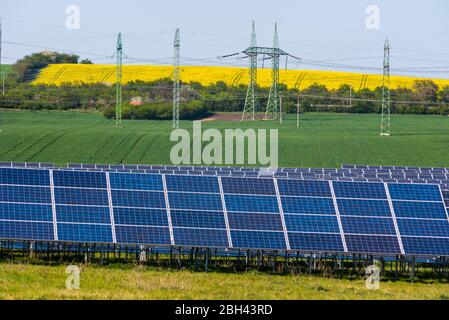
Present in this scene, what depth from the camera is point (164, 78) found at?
487 feet

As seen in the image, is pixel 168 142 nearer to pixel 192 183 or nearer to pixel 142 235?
pixel 192 183

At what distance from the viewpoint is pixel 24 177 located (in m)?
32.3

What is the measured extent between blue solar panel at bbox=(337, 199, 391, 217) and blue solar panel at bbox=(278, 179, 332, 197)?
0.66m

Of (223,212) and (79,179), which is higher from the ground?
(79,179)

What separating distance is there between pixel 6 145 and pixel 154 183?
5563 cm

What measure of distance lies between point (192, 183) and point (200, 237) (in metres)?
2.48

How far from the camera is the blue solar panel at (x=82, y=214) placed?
1223 inches

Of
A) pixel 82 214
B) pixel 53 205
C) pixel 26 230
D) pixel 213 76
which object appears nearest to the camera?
pixel 26 230

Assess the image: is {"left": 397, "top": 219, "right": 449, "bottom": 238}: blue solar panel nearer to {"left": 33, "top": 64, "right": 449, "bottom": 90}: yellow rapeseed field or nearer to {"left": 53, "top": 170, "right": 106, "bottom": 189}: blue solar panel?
{"left": 53, "top": 170, "right": 106, "bottom": 189}: blue solar panel

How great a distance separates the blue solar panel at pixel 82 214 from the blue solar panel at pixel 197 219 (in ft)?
6.86

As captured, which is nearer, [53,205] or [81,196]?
[53,205]

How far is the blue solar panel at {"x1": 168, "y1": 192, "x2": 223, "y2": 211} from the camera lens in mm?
31719

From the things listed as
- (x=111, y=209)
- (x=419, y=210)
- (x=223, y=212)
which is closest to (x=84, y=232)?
(x=111, y=209)
